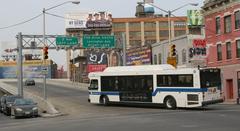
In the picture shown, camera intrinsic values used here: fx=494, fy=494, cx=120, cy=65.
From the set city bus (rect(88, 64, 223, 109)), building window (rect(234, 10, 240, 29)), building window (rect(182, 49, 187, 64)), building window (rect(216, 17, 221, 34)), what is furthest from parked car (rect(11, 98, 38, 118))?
building window (rect(182, 49, 187, 64))

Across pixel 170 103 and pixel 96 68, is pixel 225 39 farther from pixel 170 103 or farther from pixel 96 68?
pixel 96 68

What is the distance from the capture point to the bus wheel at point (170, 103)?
112ft

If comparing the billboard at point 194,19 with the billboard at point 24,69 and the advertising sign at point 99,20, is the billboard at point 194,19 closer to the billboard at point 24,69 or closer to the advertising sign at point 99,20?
the advertising sign at point 99,20

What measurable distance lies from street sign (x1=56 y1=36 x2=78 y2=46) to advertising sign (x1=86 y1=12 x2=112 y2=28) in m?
89.8

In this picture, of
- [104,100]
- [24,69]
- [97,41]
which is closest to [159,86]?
[104,100]

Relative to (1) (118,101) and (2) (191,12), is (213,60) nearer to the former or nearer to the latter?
(1) (118,101)

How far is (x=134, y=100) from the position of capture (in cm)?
3722

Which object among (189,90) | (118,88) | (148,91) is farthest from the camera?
(118,88)

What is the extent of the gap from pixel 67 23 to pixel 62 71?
33260 mm

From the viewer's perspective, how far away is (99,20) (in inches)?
5945

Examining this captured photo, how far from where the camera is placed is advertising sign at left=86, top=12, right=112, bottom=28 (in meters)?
148

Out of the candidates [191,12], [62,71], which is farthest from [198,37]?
[62,71]

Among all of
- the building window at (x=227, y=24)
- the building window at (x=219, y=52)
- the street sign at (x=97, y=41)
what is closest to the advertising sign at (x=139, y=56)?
the street sign at (x=97, y=41)

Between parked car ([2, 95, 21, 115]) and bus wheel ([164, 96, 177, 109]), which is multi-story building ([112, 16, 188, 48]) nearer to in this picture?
parked car ([2, 95, 21, 115])
